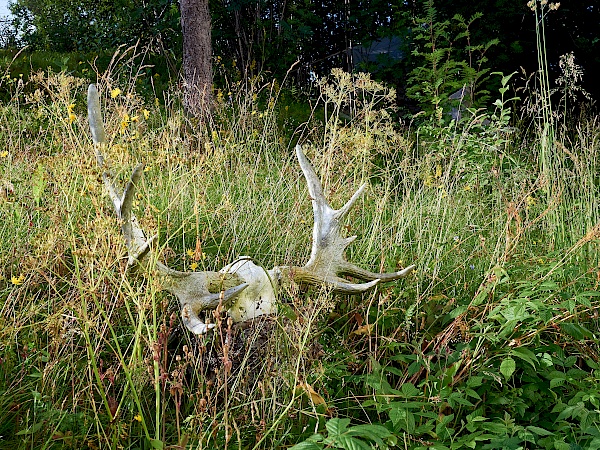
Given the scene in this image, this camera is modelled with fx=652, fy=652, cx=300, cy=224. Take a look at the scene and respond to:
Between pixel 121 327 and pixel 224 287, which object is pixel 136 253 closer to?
pixel 224 287

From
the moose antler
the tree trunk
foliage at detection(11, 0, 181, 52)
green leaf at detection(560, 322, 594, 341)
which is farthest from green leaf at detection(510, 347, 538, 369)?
foliage at detection(11, 0, 181, 52)

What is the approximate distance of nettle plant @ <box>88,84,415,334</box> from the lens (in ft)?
8.07

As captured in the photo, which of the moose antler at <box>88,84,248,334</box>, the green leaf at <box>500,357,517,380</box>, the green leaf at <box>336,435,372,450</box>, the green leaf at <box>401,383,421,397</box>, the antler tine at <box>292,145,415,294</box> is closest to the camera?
the green leaf at <box>336,435,372,450</box>

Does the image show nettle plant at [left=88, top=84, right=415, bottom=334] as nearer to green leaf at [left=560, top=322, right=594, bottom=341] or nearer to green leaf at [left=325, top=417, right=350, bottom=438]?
green leaf at [left=325, top=417, right=350, bottom=438]

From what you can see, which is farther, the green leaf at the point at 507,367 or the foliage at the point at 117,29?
the foliage at the point at 117,29

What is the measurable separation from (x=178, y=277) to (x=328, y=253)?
71 cm

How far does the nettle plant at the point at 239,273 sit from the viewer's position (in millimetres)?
2461

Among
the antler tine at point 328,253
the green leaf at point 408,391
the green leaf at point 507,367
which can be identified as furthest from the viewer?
the antler tine at point 328,253

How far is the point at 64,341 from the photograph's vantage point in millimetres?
2801

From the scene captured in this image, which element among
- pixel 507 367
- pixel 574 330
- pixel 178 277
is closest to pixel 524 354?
pixel 507 367

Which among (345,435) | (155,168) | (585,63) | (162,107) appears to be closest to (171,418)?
(345,435)

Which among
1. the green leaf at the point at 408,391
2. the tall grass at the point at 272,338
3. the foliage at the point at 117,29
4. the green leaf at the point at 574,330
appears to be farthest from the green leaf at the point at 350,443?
the foliage at the point at 117,29

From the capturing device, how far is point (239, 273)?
274 centimetres

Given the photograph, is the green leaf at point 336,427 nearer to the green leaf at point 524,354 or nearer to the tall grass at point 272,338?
the tall grass at point 272,338
